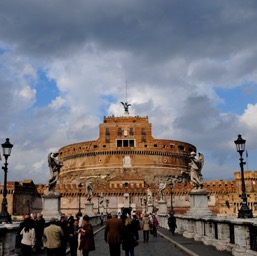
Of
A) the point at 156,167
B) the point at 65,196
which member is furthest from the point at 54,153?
the point at 156,167

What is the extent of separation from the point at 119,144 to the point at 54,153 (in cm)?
7582

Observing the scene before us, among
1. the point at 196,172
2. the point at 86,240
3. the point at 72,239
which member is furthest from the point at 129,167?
the point at 86,240

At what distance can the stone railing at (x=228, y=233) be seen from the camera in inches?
368

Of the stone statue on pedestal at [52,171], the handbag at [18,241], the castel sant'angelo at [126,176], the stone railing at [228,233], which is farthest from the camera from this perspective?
the castel sant'angelo at [126,176]

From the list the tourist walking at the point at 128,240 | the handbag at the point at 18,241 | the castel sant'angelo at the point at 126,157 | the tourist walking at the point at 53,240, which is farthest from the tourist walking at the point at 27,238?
the castel sant'angelo at the point at 126,157

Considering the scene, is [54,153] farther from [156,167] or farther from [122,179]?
[156,167]

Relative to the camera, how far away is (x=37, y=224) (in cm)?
1205

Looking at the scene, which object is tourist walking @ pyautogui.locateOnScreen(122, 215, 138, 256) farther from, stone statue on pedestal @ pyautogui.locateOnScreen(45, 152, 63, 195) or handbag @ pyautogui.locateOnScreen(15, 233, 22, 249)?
stone statue on pedestal @ pyautogui.locateOnScreen(45, 152, 63, 195)

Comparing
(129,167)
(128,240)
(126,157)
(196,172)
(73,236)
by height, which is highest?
(126,157)

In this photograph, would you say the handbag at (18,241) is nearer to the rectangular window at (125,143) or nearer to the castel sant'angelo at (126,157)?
the castel sant'angelo at (126,157)

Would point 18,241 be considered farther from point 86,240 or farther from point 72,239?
point 86,240

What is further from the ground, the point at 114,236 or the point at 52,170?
the point at 52,170

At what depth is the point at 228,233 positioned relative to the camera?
11.4m

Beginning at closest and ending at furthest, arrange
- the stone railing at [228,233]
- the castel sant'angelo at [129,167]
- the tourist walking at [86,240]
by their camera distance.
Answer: the tourist walking at [86,240], the stone railing at [228,233], the castel sant'angelo at [129,167]
